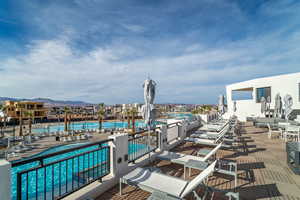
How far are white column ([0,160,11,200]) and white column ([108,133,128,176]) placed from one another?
5.94 ft

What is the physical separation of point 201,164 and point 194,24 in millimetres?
10143

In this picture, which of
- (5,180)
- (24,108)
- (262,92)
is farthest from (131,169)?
(24,108)

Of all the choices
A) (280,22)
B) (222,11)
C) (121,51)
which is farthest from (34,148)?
(280,22)

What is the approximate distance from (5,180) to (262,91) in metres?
24.1

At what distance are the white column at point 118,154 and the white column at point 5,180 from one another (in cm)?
181

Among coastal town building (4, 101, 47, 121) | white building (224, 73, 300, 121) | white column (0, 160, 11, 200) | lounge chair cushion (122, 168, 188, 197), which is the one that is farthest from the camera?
coastal town building (4, 101, 47, 121)

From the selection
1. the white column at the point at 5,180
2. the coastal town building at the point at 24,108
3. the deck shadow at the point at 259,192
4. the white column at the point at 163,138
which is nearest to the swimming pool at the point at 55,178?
the white column at the point at 5,180

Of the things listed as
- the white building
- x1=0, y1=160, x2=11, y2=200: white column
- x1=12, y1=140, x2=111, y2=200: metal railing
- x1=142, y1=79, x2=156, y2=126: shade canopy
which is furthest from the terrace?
the white building

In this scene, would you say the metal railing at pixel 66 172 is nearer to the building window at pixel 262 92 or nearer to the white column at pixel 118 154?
the white column at pixel 118 154

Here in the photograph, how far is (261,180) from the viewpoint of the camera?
132 inches

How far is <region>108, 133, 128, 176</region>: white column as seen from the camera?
3338 millimetres

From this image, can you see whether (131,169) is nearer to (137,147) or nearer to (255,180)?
(137,147)

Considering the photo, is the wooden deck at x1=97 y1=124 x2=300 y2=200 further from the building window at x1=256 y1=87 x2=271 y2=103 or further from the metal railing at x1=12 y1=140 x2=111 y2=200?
the building window at x1=256 y1=87 x2=271 y2=103

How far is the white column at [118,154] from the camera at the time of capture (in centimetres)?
334
